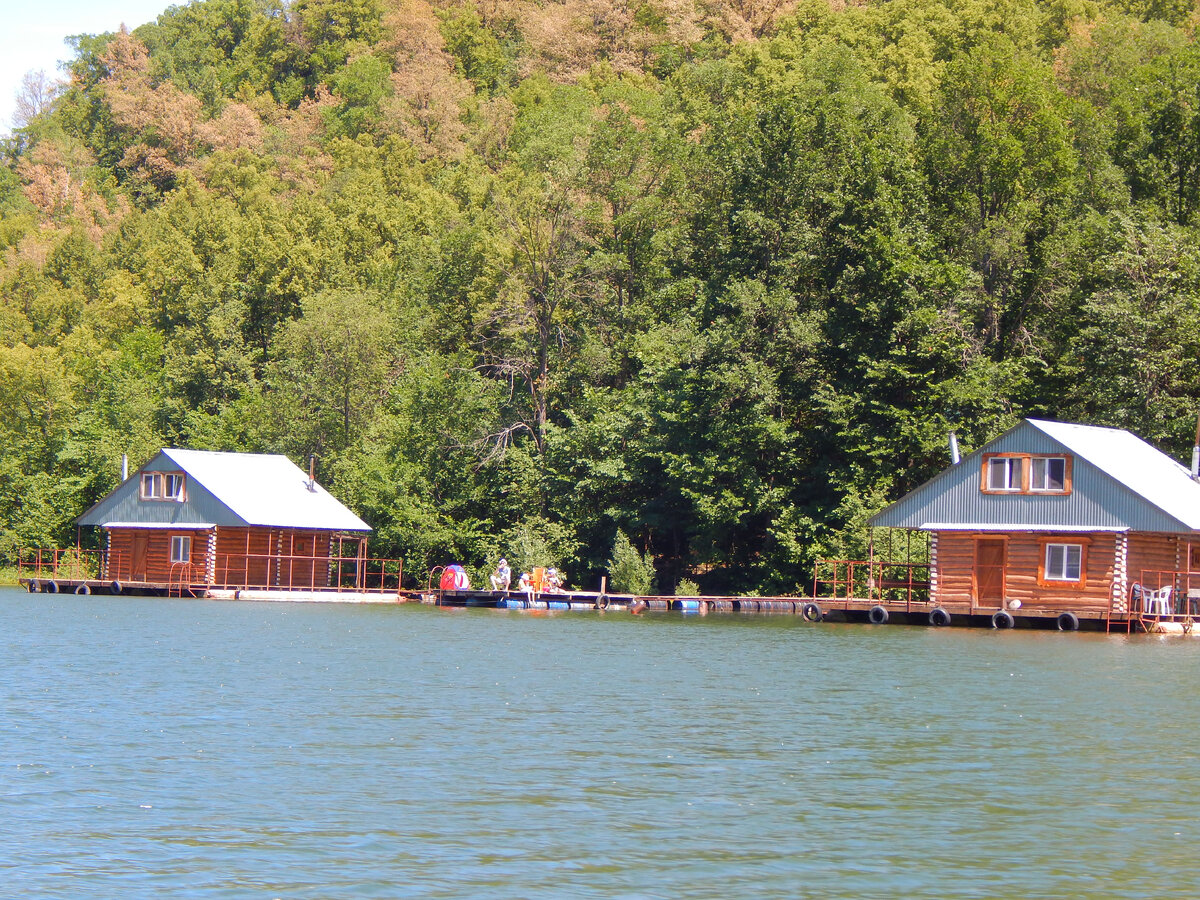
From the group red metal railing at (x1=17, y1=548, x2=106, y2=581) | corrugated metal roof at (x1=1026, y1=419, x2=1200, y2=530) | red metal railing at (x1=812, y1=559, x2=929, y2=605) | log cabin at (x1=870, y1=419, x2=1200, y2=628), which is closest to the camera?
corrugated metal roof at (x1=1026, y1=419, x2=1200, y2=530)

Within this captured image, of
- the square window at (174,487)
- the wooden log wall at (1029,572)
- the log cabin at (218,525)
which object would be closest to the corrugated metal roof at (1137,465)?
the wooden log wall at (1029,572)

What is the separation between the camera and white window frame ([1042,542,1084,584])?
52.2 metres

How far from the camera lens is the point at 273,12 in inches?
6540

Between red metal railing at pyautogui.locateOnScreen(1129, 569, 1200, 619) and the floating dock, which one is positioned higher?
red metal railing at pyautogui.locateOnScreen(1129, 569, 1200, 619)

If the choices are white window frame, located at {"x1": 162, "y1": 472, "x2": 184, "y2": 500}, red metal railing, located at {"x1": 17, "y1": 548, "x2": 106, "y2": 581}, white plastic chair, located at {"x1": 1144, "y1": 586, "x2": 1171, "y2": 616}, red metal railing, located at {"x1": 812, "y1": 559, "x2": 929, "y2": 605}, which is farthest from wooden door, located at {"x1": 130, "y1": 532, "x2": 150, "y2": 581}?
white plastic chair, located at {"x1": 1144, "y1": 586, "x2": 1171, "y2": 616}

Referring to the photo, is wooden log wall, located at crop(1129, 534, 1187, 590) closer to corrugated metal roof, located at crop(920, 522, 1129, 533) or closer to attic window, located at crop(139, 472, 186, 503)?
corrugated metal roof, located at crop(920, 522, 1129, 533)

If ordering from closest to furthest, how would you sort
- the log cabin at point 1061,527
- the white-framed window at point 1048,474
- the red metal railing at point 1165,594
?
the red metal railing at point 1165,594 < the log cabin at point 1061,527 < the white-framed window at point 1048,474

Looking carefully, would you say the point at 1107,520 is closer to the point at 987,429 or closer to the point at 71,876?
the point at 987,429

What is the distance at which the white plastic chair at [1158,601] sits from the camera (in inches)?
1964

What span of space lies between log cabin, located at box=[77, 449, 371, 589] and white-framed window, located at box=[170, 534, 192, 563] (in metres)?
0.05

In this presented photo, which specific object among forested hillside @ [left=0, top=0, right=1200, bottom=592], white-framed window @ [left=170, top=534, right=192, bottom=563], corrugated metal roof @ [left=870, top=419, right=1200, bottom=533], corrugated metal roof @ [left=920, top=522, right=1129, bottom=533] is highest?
forested hillside @ [left=0, top=0, right=1200, bottom=592]

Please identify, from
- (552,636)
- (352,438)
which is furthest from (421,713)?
(352,438)

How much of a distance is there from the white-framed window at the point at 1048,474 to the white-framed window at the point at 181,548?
40483 millimetres

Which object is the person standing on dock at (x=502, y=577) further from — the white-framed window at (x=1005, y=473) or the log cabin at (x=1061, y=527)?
the white-framed window at (x=1005, y=473)
